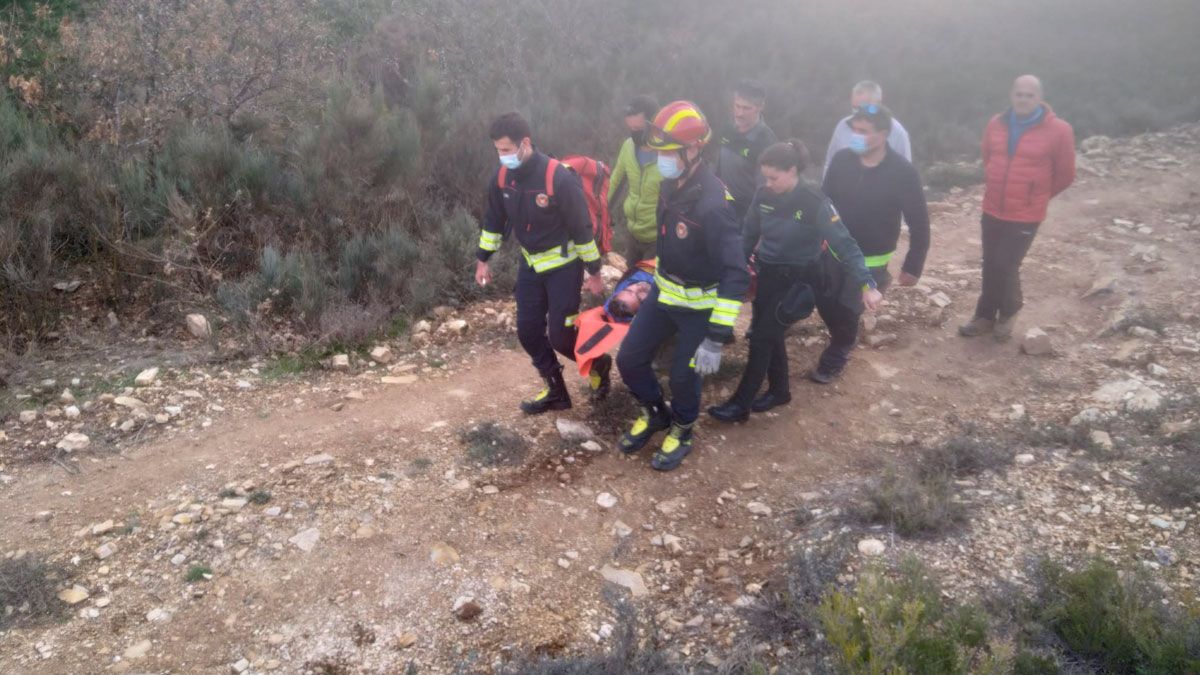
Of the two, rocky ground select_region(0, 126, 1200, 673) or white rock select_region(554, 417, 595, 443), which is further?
white rock select_region(554, 417, 595, 443)

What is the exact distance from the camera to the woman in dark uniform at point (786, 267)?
15.1 feet

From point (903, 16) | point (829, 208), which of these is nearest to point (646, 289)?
point (829, 208)

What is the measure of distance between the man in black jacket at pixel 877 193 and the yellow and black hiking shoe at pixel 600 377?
172 centimetres

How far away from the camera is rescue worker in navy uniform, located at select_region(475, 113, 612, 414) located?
450 centimetres

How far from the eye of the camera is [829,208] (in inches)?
182

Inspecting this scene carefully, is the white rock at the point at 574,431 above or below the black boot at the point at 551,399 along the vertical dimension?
below

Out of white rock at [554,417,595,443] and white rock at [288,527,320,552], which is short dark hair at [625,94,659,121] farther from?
white rock at [288,527,320,552]

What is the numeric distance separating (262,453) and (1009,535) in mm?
3765

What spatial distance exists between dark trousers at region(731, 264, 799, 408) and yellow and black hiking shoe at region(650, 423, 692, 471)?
1.92 ft

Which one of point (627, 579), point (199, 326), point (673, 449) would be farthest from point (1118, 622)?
point (199, 326)

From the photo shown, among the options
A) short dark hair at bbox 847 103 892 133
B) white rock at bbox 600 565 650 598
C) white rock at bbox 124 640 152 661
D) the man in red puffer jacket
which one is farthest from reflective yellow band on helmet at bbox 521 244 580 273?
the man in red puffer jacket

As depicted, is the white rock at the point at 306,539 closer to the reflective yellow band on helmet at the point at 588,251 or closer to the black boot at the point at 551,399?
the black boot at the point at 551,399

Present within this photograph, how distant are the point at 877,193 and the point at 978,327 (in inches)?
72.6

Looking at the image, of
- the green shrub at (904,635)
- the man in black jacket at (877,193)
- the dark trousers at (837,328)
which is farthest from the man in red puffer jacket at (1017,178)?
the green shrub at (904,635)
